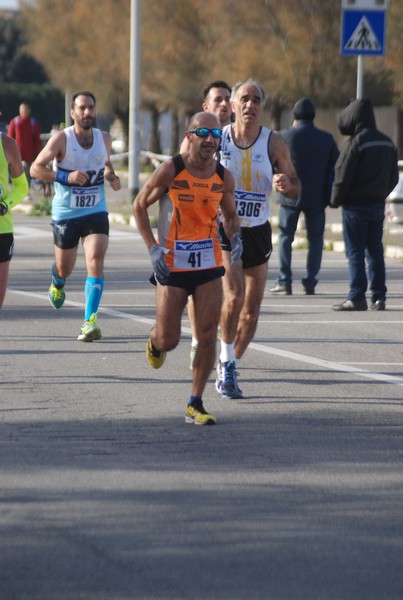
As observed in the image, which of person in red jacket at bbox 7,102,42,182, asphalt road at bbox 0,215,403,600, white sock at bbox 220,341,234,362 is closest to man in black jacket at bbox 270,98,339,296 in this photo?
asphalt road at bbox 0,215,403,600

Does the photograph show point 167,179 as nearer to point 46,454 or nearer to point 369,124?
point 46,454

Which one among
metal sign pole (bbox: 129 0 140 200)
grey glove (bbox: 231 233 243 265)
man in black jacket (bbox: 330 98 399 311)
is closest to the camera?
grey glove (bbox: 231 233 243 265)

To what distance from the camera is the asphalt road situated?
5.81 meters

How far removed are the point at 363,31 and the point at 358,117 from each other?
4.51 meters

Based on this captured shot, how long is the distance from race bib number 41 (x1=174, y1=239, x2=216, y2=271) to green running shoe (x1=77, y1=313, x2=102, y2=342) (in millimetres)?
3654

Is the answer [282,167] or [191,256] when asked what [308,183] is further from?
[191,256]

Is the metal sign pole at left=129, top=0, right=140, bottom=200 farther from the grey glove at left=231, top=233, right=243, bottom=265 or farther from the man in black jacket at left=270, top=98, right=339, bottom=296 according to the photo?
the grey glove at left=231, top=233, right=243, bottom=265

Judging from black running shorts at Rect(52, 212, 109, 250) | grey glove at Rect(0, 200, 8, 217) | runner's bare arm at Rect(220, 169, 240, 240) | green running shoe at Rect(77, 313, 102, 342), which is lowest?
green running shoe at Rect(77, 313, 102, 342)

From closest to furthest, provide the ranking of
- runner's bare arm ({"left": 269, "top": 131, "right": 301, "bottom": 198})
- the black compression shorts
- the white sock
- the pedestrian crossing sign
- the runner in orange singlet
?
the runner in orange singlet
the white sock
runner's bare arm ({"left": 269, "top": 131, "right": 301, "bottom": 198})
the black compression shorts
the pedestrian crossing sign

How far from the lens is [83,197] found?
12.9 meters

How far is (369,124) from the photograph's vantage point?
15320mm

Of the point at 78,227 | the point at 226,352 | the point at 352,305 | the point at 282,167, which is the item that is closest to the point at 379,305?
the point at 352,305

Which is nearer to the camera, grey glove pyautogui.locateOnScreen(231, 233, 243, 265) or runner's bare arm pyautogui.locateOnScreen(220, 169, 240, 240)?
runner's bare arm pyautogui.locateOnScreen(220, 169, 240, 240)

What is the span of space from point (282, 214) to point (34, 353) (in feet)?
18.1
